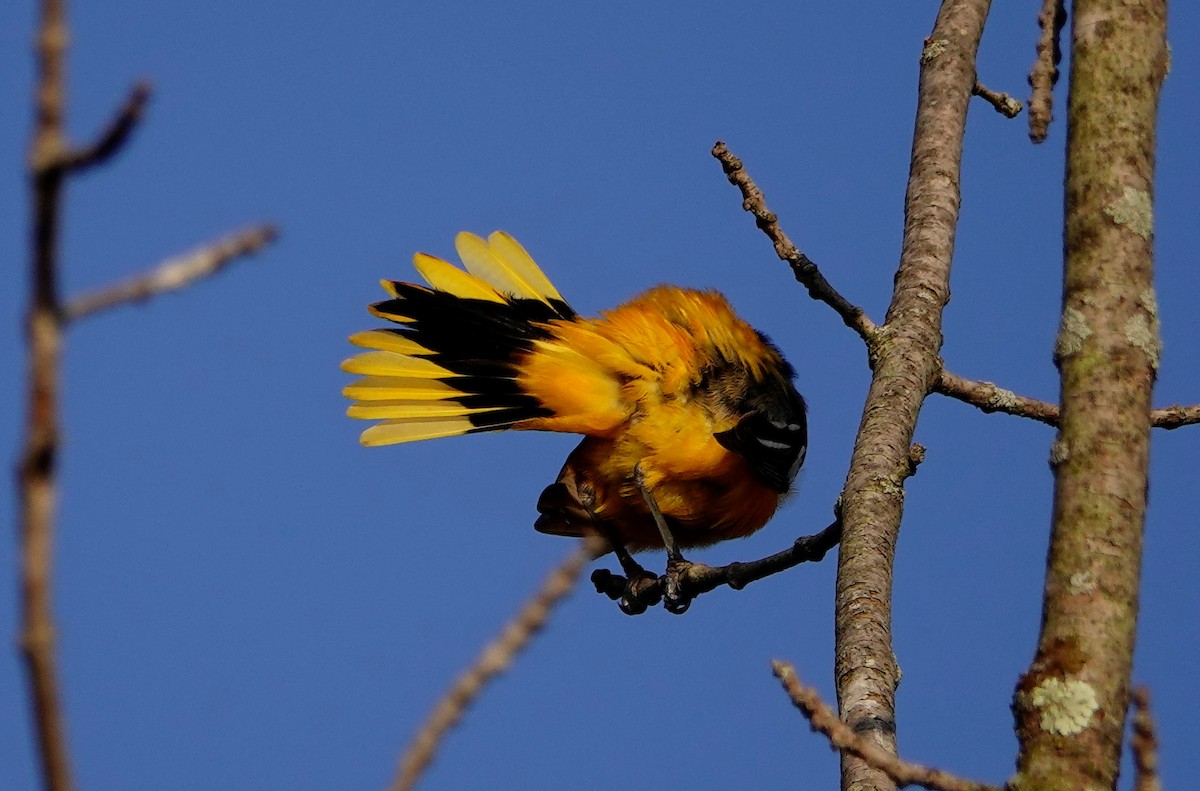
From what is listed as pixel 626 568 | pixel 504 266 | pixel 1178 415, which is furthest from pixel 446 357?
pixel 1178 415

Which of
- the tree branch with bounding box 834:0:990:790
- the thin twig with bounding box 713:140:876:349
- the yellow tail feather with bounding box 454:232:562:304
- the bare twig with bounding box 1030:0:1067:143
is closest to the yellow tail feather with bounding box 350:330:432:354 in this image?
the yellow tail feather with bounding box 454:232:562:304

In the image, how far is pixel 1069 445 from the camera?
5.90ft

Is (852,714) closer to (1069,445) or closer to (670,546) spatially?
(1069,445)

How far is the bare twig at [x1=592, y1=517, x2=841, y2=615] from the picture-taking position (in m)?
3.22

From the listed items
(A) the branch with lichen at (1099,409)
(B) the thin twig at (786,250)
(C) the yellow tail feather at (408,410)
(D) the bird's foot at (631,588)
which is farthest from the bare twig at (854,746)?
(C) the yellow tail feather at (408,410)

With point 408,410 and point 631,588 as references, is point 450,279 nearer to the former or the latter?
point 408,410

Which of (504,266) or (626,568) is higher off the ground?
(504,266)

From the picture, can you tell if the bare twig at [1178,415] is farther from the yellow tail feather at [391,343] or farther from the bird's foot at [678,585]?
the yellow tail feather at [391,343]

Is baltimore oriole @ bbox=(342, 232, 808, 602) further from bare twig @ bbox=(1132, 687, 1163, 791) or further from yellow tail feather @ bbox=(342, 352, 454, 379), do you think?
bare twig @ bbox=(1132, 687, 1163, 791)

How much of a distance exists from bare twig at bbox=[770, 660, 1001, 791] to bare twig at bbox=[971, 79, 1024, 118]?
10.0ft

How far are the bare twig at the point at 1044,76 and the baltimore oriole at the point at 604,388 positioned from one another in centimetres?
205

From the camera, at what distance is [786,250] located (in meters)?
3.91

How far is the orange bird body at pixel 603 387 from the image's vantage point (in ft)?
16.7

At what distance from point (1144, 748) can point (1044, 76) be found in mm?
2421
